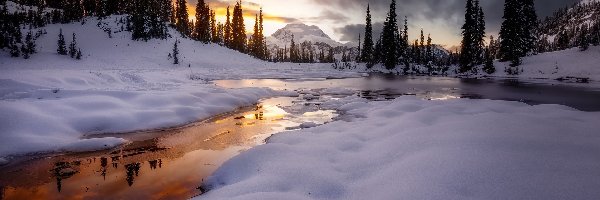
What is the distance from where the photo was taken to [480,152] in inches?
154

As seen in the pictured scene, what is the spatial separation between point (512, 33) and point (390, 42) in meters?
17.7

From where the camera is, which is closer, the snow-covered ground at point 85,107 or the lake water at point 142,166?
the lake water at point 142,166

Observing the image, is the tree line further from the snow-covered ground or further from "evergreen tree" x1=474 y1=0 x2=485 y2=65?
"evergreen tree" x1=474 y1=0 x2=485 y2=65

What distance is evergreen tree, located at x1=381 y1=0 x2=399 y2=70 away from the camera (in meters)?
55.3

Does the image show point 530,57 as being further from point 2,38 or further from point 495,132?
point 2,38

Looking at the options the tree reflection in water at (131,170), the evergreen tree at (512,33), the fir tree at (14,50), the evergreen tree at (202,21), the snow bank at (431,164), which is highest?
the evergreen tree at (202,21)

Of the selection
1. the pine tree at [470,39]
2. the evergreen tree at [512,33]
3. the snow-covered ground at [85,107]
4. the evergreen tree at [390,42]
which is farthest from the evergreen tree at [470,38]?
the snow-covered ground at [85,107]

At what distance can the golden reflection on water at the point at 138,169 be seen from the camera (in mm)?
4215

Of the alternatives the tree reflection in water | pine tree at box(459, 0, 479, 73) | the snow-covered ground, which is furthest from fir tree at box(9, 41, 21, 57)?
pine tree at box(459, 0, 479, 73)

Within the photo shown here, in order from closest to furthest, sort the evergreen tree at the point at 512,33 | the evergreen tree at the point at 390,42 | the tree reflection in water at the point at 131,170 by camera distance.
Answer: the tree reflection in water at the point at 131,170 → the evergreen tree at the point at 512,33 → the evergreen tree at the point at 390,42

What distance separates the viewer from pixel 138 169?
510 centimetres

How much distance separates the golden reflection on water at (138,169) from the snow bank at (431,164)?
0.55m

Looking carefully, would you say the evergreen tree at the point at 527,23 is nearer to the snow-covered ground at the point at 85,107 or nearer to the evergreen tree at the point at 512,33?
the evergreen tree at the point at 512,33

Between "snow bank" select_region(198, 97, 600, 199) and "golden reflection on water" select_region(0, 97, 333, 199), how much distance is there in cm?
55
